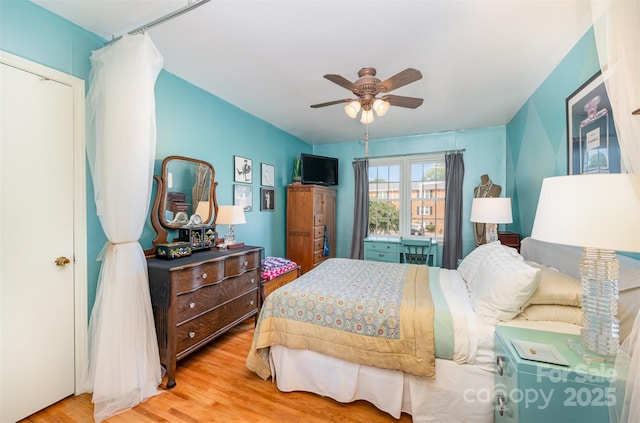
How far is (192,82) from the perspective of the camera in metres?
2.71

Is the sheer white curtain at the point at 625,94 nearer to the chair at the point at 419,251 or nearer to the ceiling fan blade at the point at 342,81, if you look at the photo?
the ceiling fan blade at the point at 342,81

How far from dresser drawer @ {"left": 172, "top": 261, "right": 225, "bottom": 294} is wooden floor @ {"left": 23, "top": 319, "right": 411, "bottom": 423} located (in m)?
0.72

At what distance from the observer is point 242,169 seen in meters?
3.46

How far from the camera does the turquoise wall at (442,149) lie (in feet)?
13.7

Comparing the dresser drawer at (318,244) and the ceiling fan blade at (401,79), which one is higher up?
the ceiling fan blade at (401,79)

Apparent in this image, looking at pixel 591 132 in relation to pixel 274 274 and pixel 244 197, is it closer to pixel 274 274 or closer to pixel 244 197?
pixel 274 274

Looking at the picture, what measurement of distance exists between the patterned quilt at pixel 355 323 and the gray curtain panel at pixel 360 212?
2.69 meters

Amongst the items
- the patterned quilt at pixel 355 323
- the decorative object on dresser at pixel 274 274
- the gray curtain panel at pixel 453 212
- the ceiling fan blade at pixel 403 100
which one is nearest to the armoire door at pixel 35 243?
the patterned quilt at pixel 355 323

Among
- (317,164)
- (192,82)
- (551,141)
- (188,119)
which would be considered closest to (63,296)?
(188,119)

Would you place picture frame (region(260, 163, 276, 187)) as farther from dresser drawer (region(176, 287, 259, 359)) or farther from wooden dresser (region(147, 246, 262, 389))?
dresser drawer (region(176, 287, 259, 359))

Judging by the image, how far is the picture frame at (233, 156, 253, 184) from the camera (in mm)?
3338

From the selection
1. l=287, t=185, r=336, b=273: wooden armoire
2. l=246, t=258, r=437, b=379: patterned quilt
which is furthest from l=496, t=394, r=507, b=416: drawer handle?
l=287, t=185, r=336, b=273: wooden armoire

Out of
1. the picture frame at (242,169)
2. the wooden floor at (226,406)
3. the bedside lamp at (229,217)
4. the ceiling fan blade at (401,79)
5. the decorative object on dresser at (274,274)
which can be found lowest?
the wooden floor at (226,406)

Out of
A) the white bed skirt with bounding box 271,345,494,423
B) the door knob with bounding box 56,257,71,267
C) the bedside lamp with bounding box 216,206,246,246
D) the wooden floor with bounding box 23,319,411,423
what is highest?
A: the bedside lamp with bounding box 216,206,246,246
